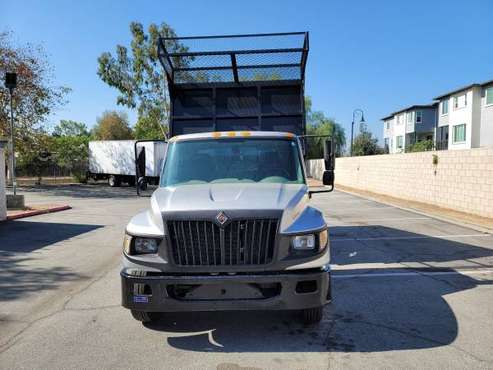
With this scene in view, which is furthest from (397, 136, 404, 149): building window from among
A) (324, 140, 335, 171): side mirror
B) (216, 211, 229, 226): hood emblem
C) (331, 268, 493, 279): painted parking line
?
(216, 211, 229, 226): hood emblem

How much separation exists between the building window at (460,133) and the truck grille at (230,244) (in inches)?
1846

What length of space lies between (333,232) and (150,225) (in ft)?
25.1

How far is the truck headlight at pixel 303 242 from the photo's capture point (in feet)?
13.5

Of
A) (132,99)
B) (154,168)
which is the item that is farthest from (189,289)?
(132,99)

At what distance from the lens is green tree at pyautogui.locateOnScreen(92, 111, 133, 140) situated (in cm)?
7506

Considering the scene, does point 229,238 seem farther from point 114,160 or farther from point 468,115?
point 468,115

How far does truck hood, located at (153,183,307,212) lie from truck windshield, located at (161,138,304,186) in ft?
0.95

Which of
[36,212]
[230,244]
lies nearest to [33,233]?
[36,212]

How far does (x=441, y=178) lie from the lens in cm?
1656

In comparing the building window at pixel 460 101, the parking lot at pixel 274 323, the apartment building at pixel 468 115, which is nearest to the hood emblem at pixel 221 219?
the parking lot at pixel 274 323

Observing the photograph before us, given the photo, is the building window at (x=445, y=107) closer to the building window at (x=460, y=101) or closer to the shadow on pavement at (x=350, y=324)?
the building window at (x=460, y=101)

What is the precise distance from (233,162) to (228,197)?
3.93ft

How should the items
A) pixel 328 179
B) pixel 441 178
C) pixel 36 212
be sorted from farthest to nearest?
pixel 441 178
pixel 36 212
pixel 328 179

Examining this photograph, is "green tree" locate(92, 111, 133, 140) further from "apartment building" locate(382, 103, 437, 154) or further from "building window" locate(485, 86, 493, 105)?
"building window" locate(485, 86, 493, 105)
